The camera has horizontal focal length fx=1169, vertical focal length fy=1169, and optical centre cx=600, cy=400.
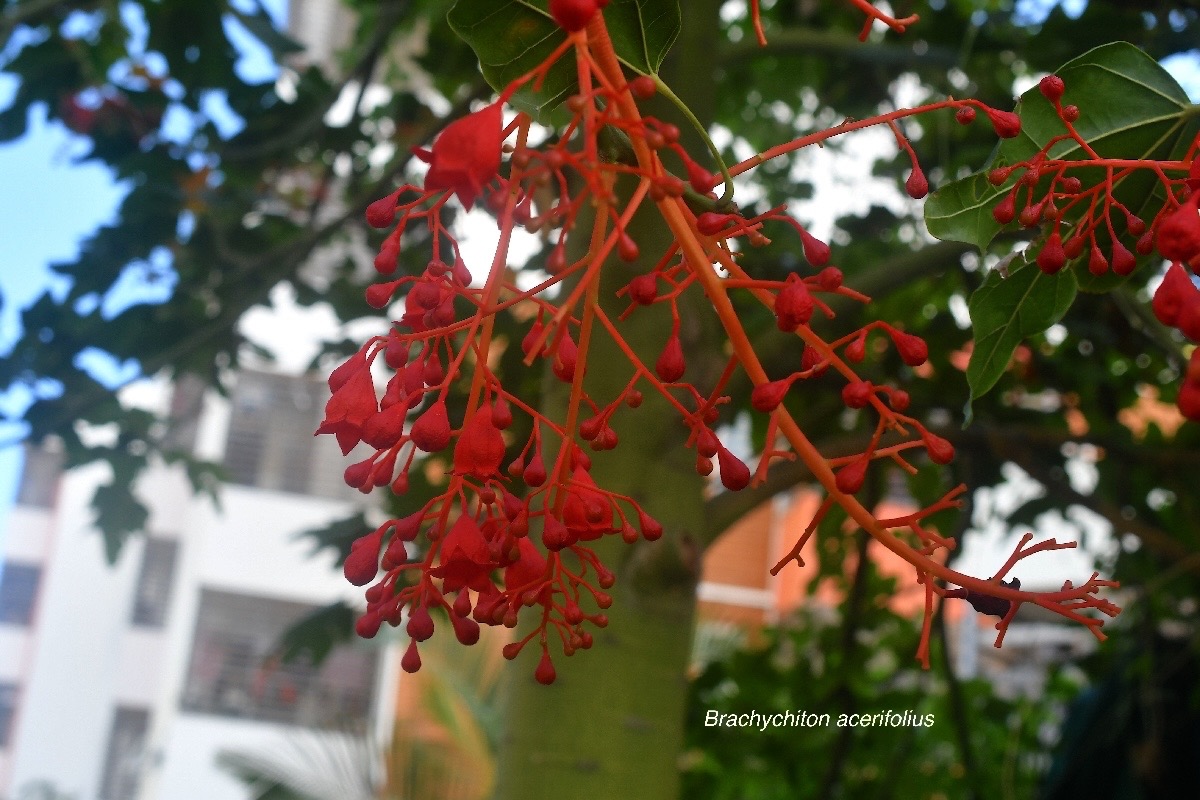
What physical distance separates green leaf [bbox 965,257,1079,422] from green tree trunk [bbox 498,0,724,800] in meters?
0.55

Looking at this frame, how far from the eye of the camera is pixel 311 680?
664 centimetres

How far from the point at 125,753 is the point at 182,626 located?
0.90 metres

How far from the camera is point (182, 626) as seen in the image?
6.23m

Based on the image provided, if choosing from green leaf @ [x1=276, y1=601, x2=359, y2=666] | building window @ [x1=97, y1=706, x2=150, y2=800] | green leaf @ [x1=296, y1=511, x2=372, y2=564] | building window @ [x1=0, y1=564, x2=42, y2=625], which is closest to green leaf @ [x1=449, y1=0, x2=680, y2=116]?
green leaf @ [x1=296, y1=511, x2=372, y2=564]

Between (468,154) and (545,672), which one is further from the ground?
(468,154)

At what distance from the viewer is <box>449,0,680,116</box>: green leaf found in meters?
0.52

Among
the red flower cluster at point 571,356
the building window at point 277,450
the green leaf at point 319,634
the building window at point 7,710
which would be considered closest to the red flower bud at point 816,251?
the red flower cluster at point 571,356

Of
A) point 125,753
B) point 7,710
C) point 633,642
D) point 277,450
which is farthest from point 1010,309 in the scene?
point 277,450

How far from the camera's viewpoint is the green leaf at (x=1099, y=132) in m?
0.61

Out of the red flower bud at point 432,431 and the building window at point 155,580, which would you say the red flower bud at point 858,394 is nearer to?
the red flower bud at point 432,431

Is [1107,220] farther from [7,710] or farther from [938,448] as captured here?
[7,710]

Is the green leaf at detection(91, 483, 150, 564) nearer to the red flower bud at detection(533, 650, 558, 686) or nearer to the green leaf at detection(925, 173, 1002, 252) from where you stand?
the red flower bud at detection(533, 650, 558, 686)

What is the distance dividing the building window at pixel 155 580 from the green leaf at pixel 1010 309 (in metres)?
5.77

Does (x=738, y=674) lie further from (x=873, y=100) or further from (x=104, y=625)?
(x=104, y=625)
